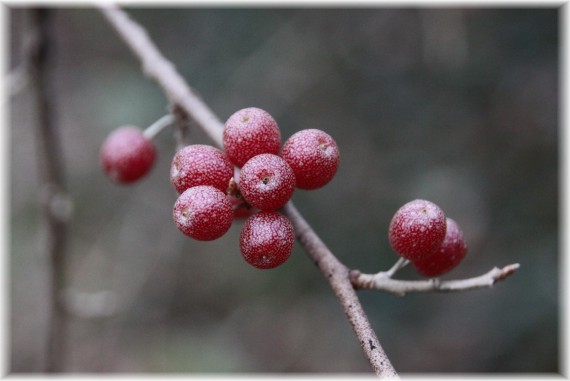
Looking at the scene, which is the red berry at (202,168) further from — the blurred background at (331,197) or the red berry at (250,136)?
the blurred background at (331,197)

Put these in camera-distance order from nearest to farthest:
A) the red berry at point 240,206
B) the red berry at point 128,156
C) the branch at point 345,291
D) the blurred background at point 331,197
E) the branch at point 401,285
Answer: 1. the branch at point 345,291
2. the branch at point 401,285
3. the red berry at point 240,206
4. the red berry at point 128,156
5. the blurred background at point 331,197

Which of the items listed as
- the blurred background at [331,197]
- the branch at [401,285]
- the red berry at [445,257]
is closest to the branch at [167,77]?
the branch at [401,285]

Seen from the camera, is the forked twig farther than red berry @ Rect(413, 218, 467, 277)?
No

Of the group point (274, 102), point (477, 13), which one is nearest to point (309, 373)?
point (274, 102)

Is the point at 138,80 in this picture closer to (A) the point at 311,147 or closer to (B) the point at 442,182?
(B) the point at 442,182

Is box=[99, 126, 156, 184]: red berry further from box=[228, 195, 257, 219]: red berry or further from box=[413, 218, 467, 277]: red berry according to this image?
box=[413, 218, 467, 277]: red berry

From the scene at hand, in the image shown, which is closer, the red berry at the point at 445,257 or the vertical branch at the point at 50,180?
the red berry at the point at 445,257

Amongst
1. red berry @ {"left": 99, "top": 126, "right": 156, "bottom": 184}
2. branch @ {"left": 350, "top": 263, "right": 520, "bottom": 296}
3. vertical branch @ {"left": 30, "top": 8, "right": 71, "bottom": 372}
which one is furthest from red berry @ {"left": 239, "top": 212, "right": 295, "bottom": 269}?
vertical branch @ {"left": 30, "top": 8, "right": 71, "bottom": 372}

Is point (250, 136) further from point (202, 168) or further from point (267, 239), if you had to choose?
point (267, 239)
